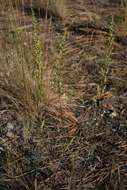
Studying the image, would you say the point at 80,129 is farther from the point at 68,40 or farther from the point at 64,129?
the point at 68,40

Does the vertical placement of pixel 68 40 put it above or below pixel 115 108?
above

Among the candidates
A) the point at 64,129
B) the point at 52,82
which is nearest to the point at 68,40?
the point at 52,82

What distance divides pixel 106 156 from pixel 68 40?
1108mm

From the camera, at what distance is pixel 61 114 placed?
2.03m

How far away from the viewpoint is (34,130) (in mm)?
1976

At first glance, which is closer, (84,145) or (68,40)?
(84,145)

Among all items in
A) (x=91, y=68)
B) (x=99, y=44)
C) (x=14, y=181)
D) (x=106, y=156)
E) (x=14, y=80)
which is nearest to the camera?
(x=14, y=181)

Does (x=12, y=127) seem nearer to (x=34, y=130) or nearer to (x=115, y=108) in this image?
(x=34, y=130)

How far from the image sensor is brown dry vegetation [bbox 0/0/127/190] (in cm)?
173

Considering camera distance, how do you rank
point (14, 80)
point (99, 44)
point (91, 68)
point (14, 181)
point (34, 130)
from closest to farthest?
point (14, 181), point (34, 130), point (14, 80), point (91, 68), point (99, 44)

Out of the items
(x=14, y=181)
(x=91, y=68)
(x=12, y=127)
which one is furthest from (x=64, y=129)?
(x=91, y=68)

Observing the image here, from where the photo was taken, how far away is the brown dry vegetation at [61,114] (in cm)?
173

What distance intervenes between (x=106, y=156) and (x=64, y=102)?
431 mm

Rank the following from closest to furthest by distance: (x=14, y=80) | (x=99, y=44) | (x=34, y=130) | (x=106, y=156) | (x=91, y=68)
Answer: (x=106, y=156) → (x=34, y=130) → (x=14, y=80) → (x=91, y=68) → (x=99, y=44)
